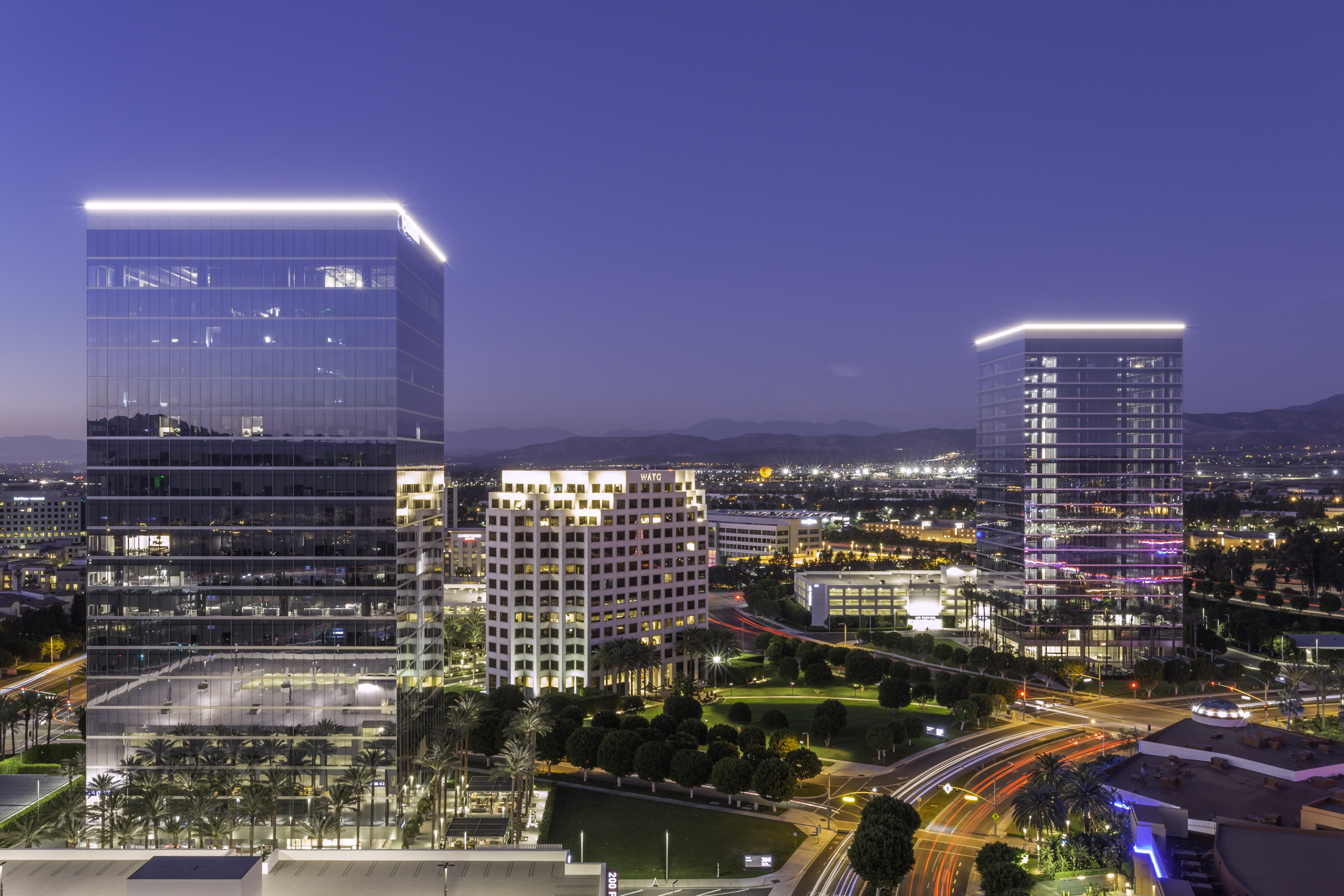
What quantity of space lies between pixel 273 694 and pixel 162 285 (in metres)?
39.2

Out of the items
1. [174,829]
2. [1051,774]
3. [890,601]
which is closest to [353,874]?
[174,829]

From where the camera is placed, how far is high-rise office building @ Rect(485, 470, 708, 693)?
→ 131625mm

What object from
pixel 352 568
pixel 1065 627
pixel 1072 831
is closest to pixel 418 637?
pixel 352 568

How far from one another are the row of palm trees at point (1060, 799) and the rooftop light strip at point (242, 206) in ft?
245

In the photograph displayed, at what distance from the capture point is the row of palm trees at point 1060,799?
225ft

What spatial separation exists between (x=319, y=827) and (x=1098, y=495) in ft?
429

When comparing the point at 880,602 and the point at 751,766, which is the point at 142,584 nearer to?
the point at 751,766

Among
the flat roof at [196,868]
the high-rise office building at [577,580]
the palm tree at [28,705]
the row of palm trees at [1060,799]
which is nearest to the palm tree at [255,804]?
the flat roof at [196,868]

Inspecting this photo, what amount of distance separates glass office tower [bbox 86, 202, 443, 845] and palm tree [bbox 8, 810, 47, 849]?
8.09 metres

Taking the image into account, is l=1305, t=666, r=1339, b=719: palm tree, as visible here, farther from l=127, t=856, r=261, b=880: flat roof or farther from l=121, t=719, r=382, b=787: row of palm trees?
l=127, t=856, r=261, b=880: flat roof

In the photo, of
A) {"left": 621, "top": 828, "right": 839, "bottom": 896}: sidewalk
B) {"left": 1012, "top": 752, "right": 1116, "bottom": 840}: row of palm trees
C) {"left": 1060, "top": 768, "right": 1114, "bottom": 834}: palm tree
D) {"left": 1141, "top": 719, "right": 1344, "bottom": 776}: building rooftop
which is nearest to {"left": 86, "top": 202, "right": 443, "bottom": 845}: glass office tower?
{"left": 621, "top": 828, "right": 839, "bottom": 896}: sidewalk

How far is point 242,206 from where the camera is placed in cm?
7969

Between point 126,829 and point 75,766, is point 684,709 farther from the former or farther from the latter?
point 75,766

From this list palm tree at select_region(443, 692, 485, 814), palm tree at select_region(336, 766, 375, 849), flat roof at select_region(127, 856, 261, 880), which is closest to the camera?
flat roof at select_region(127, 856, 261, 880)
